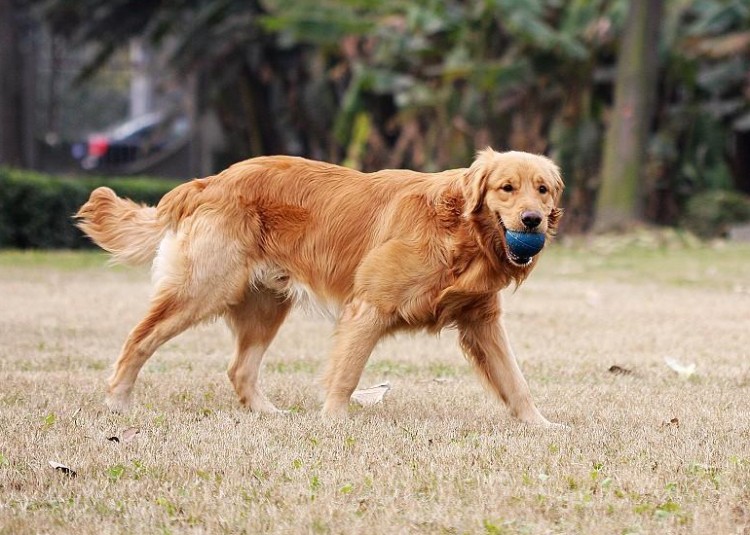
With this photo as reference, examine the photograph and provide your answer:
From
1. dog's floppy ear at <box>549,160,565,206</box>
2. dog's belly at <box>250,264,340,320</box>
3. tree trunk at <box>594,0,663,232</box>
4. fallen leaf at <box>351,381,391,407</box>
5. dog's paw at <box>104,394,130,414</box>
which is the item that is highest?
dog's floppy ear at <box>549,160,565,206</box>

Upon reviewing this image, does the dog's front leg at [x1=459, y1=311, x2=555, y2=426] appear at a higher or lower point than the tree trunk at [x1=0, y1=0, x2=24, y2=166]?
higher

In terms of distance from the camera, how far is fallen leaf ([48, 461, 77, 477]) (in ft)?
14.3

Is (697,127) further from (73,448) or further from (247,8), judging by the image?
(73,448)

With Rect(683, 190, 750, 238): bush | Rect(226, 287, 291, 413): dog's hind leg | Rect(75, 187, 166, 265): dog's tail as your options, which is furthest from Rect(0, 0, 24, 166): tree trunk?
Rect(226, 287, 291, 413): dog's hind leg

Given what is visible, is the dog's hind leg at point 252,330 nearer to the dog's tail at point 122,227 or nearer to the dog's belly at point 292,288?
the dog's belly at point 292,288

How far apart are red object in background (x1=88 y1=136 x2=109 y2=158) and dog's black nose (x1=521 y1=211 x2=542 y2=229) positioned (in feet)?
95.8

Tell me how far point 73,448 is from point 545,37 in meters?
17.1

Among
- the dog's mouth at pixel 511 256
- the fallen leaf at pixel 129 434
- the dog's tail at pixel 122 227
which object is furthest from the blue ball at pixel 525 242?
the dog's tail at pixel 122 227

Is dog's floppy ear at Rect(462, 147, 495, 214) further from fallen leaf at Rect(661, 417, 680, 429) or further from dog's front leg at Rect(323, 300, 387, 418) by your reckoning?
fallen leaf at Rect(661, 417, 680, 429)

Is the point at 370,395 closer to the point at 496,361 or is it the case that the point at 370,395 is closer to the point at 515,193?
the point at 496,361

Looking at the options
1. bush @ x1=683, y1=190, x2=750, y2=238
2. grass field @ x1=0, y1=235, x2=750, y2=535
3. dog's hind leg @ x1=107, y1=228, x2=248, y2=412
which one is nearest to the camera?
grass field @ x1=0, y1=235, x2=750, y2=535

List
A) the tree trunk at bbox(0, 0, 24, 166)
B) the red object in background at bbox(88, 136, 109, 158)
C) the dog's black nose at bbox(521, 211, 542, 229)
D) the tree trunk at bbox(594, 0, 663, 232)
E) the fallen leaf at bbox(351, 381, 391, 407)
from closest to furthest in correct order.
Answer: the dog's black nose at bbox(521, 211, 542, 229) → the fallen leaf at bbox(351, 381, 391, 407) → the tree trunk at bbox(594, 0, 663, 232) → the tree trunk at bbox(0, 0, 24, 166) → the red object in background at bbox(88, 136, 109, 158)

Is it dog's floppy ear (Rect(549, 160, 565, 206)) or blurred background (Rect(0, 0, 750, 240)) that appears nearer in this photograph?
dog's floppy ear (Rect(549, 160, 565, 206))

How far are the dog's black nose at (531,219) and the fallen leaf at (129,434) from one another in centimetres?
196
